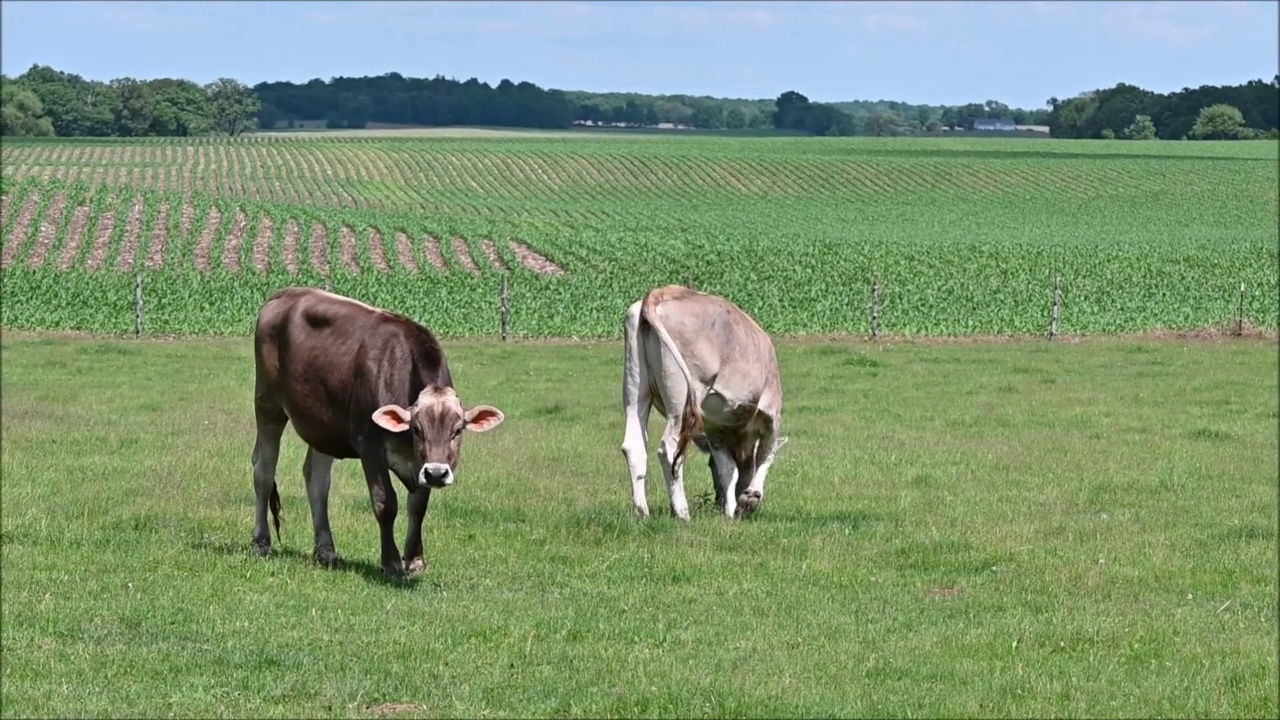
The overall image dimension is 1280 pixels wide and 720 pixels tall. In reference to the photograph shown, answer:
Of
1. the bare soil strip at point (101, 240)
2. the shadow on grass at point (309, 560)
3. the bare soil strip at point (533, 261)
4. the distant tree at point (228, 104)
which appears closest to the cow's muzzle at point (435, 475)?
the shadow on grass at point (309, 560)

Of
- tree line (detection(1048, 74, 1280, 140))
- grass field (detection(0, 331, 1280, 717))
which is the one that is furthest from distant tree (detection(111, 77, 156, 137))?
tree line (detection(1048, 74, 1280, 140))

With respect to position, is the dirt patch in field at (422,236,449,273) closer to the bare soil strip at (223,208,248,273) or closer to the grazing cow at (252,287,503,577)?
Answer: the bare soil strip at (223,208,248,273)

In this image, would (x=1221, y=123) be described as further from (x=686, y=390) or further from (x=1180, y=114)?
(x=686, y=390)

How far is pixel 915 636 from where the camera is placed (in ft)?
33.2

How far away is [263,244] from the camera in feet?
182

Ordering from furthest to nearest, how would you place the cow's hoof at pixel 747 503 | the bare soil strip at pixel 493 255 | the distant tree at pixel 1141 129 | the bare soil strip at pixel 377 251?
1. the distant tree at pixel 1141 129
2. the bare soil strip at pixel 493 255
3. the bare soil strip at pixel 377 251
4. the cow's hoof at pixel 747 503

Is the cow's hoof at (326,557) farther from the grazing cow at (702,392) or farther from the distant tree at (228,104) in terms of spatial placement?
the distant tree at (228,104)

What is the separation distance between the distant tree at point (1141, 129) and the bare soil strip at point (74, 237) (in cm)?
10581

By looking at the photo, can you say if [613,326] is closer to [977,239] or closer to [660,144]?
[977,239]

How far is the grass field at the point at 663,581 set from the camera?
8742 mm

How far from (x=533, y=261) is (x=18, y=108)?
72.8 feet

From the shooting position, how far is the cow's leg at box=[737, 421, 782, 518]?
48.0 ft

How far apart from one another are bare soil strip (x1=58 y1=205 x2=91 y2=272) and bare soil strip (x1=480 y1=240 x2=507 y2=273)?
12.6 metres

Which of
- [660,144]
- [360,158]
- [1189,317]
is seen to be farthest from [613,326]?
[660,144]
